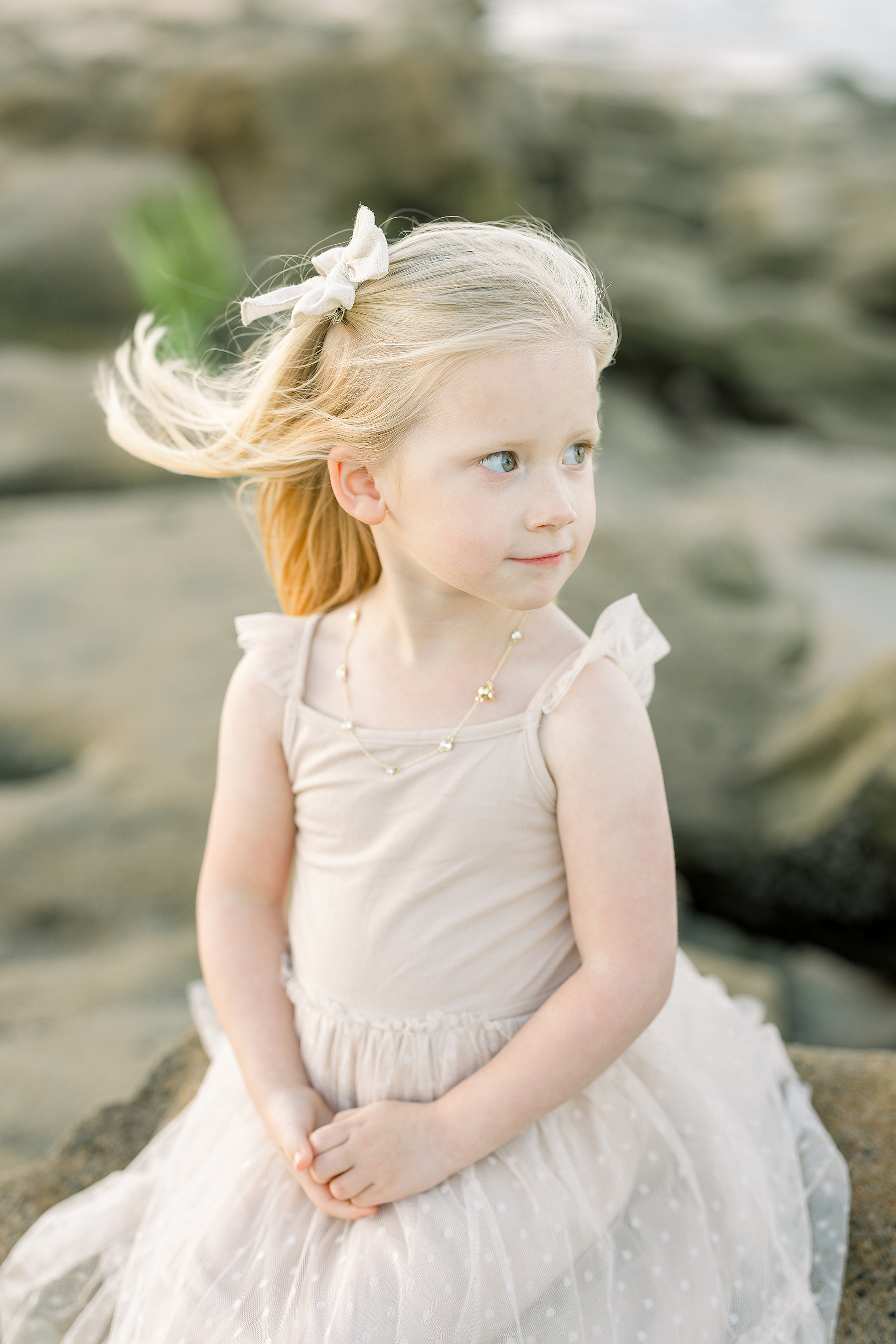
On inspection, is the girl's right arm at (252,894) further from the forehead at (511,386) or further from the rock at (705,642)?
the rock at (705,642)

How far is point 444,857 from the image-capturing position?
3.86 ft

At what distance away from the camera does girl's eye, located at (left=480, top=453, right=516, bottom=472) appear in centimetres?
105

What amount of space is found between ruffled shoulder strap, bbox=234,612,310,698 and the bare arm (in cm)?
32

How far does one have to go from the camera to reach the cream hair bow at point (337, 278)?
3.55 feet

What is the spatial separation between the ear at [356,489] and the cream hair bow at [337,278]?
0.44ft

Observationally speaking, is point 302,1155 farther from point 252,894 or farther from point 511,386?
point 511,386

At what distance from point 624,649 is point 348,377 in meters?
0.39

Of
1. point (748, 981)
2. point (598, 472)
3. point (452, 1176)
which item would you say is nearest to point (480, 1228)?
point (452, 1176)

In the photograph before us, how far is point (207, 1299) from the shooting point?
1.11 metres

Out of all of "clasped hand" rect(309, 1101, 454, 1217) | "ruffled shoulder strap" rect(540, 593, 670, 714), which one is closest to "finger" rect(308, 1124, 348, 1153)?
"clasped hand" rect(309, 1101, 454, 1217)

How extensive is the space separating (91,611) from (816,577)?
3.27 meters

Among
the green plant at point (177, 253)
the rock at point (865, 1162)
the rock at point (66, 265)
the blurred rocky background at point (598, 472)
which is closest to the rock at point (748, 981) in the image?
the blurred rocky background at point (598, 472)

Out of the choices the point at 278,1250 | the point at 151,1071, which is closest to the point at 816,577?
the point at 151,1071

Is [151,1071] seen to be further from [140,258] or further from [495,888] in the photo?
[140,258]
